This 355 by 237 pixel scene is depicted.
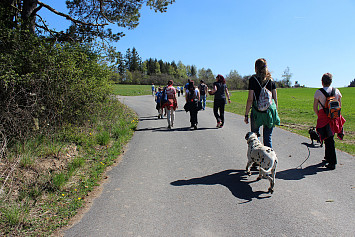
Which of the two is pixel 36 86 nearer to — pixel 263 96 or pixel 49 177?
pixel 49 177

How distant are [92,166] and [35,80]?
247cm

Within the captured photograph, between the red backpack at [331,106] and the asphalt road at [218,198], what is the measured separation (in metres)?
1.16

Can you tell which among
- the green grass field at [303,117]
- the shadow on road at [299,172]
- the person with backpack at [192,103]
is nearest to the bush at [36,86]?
the person with backpack at [192,103]

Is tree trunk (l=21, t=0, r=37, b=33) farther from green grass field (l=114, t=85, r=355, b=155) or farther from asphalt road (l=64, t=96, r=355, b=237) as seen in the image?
asphalt road (l=64, t=96, r=355, b=237)

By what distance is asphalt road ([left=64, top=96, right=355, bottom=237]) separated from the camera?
128 inches

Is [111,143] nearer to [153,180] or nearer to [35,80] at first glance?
[35,80]

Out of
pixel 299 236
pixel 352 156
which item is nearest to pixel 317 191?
pixel 299 236

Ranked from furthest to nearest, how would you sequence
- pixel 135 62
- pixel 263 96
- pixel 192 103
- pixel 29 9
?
pixel 135 62, pixel 192 103, pixel 29 9, pixel 263 96

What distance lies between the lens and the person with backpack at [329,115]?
521 centimetres

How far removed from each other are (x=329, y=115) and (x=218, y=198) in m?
3.05

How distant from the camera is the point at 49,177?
4.61 metres

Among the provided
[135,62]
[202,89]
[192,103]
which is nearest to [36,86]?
[192,103]

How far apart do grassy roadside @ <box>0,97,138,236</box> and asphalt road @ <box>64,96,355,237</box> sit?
377 millimetres

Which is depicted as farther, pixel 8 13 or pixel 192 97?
pixel 192 97
